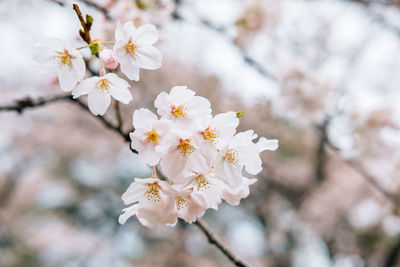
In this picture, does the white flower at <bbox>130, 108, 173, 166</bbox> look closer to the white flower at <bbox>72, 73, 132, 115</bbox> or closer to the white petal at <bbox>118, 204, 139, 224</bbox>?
the white flower at <bbox>72, 73, 132, 115</bbox>

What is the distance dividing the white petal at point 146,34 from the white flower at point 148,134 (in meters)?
0.20

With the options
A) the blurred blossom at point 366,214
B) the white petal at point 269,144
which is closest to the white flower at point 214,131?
the white petal at point 269,144

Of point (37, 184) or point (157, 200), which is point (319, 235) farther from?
point (37, 184)

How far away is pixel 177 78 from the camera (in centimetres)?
725

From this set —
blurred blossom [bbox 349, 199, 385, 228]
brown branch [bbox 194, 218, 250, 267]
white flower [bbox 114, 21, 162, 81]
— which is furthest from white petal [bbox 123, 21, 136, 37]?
blurred blossom [bbox 349, 199, 385, 228]

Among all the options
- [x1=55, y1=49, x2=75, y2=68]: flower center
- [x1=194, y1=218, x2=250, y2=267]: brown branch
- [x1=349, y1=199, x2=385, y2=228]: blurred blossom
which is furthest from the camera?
[x1=349, y1=199, x2=385, y2=228]: blurred blossom

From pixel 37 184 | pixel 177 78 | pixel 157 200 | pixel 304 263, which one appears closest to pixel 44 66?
pixel 157 200

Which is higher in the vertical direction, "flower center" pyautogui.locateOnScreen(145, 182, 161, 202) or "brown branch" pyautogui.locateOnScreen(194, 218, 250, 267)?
"flower center" pyautogui.locateOnScreen(145, 182, 161, 202)

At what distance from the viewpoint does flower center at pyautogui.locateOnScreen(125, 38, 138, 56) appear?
0.67 meters

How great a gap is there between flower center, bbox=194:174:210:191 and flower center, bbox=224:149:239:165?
0.22ft

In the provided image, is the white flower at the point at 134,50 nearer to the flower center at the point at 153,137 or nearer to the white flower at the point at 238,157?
the flower center at the point at 153,137

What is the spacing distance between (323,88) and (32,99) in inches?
93.0

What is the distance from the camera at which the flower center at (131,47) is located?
67cm

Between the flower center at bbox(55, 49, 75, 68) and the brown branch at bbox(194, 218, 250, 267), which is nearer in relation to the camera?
the flower center at bbox(55, 49, 75, 68)
